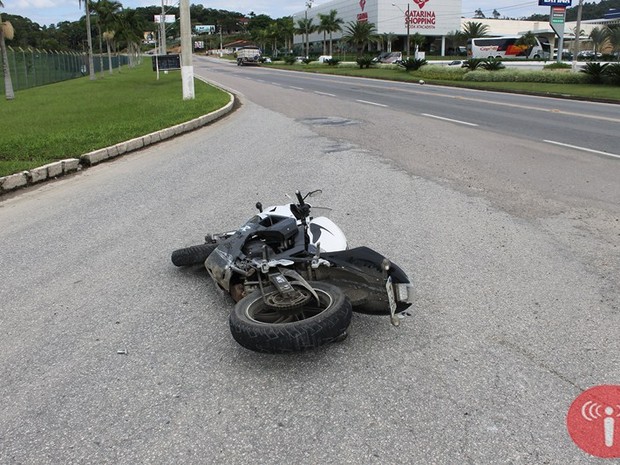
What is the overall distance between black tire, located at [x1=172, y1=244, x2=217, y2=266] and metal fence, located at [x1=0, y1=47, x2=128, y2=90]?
2986 cm

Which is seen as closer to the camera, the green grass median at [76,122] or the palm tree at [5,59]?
the green grass median at [76,122]

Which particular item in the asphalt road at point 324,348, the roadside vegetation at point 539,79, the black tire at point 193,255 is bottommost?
the asphalt road at point 324,348

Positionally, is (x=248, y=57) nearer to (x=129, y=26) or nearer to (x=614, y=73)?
(x=129, y=26)

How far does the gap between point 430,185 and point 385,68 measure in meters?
44.2

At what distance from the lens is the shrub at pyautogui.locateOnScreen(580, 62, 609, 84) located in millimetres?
25797

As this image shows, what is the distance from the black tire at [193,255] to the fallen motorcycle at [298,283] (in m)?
0.48

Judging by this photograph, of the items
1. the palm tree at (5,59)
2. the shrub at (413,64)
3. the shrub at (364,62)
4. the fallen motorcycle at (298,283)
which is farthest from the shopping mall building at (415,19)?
the fallen motorcycle at (298,283)

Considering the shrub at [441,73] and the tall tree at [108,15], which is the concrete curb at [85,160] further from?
the tall tree at [108,15]

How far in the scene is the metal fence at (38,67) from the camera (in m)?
30.8

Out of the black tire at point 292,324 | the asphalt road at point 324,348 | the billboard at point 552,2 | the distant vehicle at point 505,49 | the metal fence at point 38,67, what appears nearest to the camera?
the asphalt road at point 324,348

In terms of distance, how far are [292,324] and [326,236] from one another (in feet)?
3.21

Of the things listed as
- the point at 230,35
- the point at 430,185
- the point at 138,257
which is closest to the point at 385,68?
the point at 430,185

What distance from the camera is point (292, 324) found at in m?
2.97

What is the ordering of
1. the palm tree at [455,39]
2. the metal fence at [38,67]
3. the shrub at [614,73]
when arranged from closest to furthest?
the shrub at [614,73] → the metal fence at [38,67] → the palm tree at [455,39]
